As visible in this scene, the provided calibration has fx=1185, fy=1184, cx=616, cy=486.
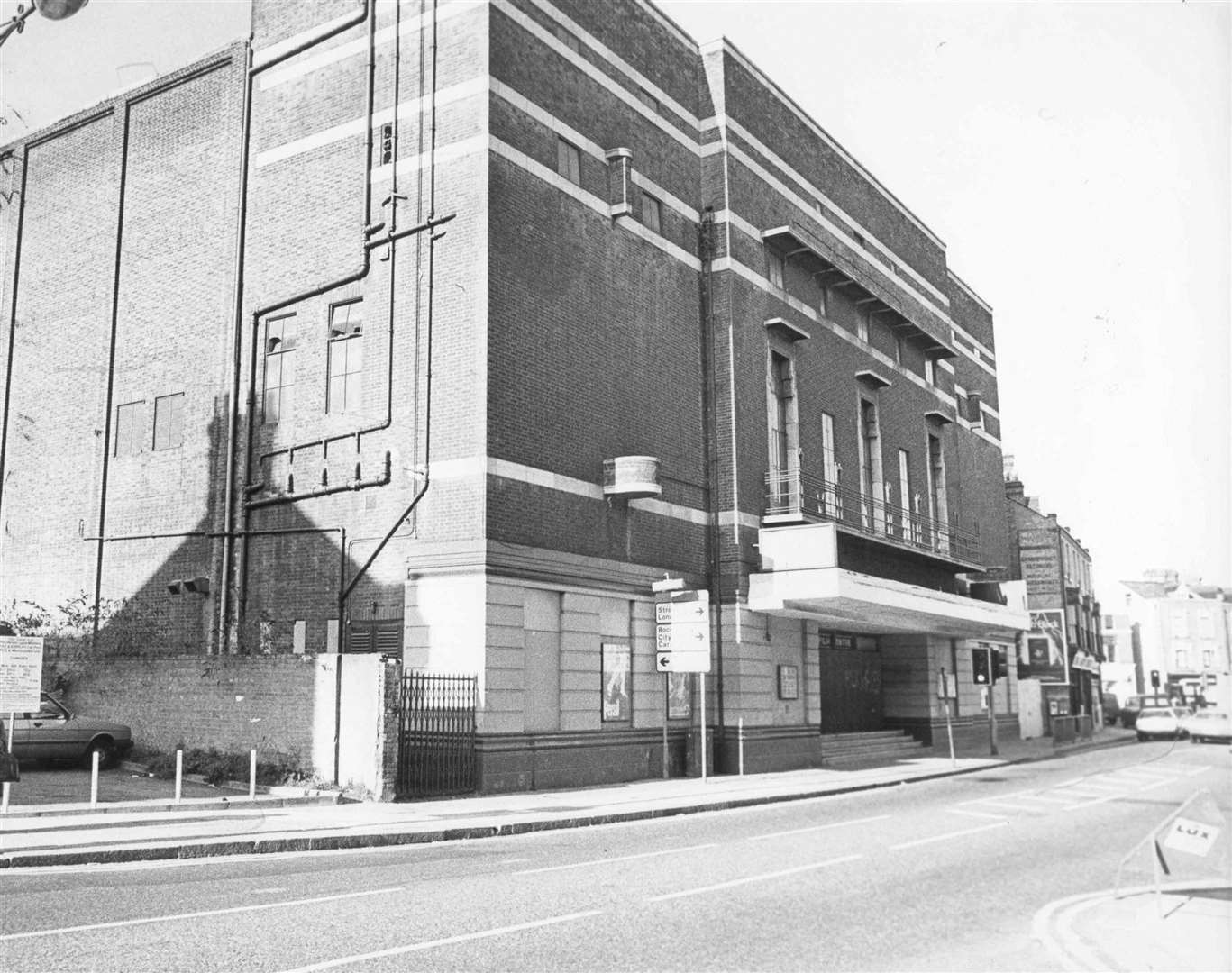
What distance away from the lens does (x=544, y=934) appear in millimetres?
8414

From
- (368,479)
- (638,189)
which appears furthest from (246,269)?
(638,189)

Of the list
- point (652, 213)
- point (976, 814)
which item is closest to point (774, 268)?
point (652, 213)

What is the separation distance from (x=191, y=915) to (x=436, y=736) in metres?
10.2

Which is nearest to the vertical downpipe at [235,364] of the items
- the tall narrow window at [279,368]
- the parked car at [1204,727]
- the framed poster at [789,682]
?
the tall narrow window at [279,368]

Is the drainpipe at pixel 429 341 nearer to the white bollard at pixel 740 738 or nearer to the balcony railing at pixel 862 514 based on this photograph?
the white bollard at pixel 740 738

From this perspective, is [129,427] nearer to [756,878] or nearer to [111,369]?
[111,369]

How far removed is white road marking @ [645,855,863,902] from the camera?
10148 millimetres

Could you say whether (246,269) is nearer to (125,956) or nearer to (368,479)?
(368,479)

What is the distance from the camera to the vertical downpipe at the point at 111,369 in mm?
26188

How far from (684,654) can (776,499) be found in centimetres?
744

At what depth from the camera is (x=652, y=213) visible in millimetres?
26656

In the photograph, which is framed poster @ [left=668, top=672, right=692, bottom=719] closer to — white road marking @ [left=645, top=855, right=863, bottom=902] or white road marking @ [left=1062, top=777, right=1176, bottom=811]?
white road marking @ [left=1062, top=777, right=1176, bottom=811]

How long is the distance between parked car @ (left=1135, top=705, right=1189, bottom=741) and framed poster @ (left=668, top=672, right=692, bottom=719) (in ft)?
79.9

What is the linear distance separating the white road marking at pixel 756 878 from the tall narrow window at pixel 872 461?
22.6 m
